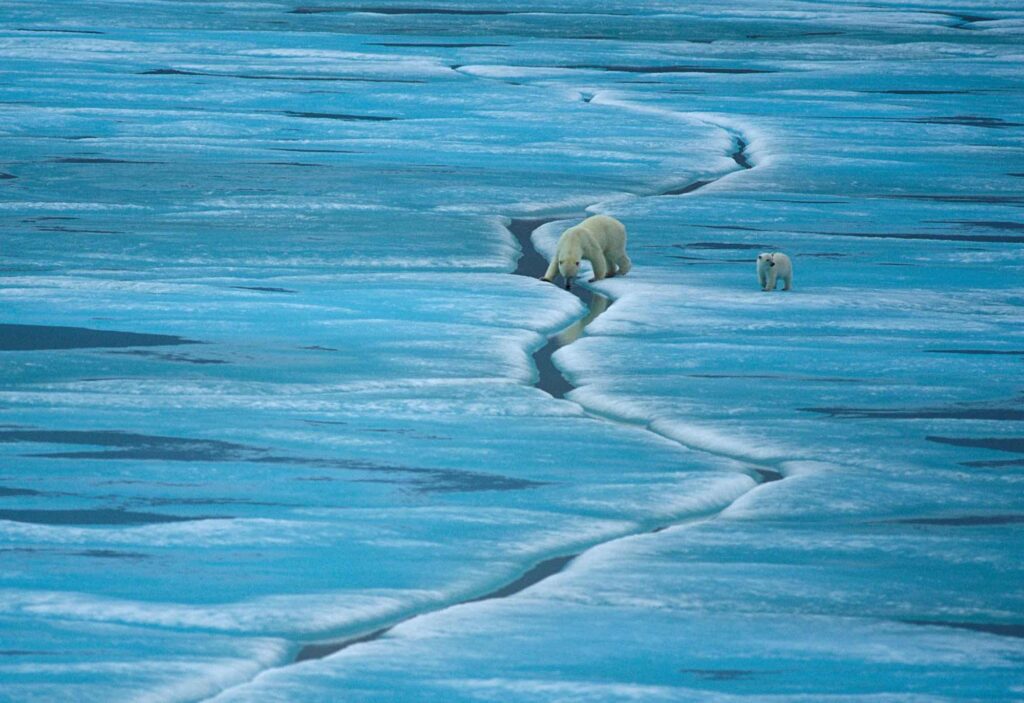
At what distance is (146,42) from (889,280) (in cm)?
1161

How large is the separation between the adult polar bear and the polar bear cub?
685 millimetres

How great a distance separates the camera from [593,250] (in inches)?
304

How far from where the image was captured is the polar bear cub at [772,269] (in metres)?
7.41

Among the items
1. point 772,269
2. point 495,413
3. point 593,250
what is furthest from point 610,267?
point 495,413

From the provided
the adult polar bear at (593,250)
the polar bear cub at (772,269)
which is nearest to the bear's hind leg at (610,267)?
the adult polar bear at (593,250)

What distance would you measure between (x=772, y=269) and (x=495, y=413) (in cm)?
231

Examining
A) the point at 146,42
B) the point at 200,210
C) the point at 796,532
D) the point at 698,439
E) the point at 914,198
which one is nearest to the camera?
the point at 796,532

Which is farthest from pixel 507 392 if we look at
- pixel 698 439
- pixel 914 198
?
pixel 914 198

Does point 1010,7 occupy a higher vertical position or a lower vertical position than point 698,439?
higher

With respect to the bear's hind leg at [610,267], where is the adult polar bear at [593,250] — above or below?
above

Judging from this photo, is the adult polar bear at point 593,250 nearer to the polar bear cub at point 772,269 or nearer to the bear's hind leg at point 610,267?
the bear's hind leg at point 610,267

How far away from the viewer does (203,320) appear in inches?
265

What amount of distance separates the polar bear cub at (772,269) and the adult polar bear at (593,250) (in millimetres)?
685

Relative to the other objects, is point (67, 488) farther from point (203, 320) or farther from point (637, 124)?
point (637, 124)
